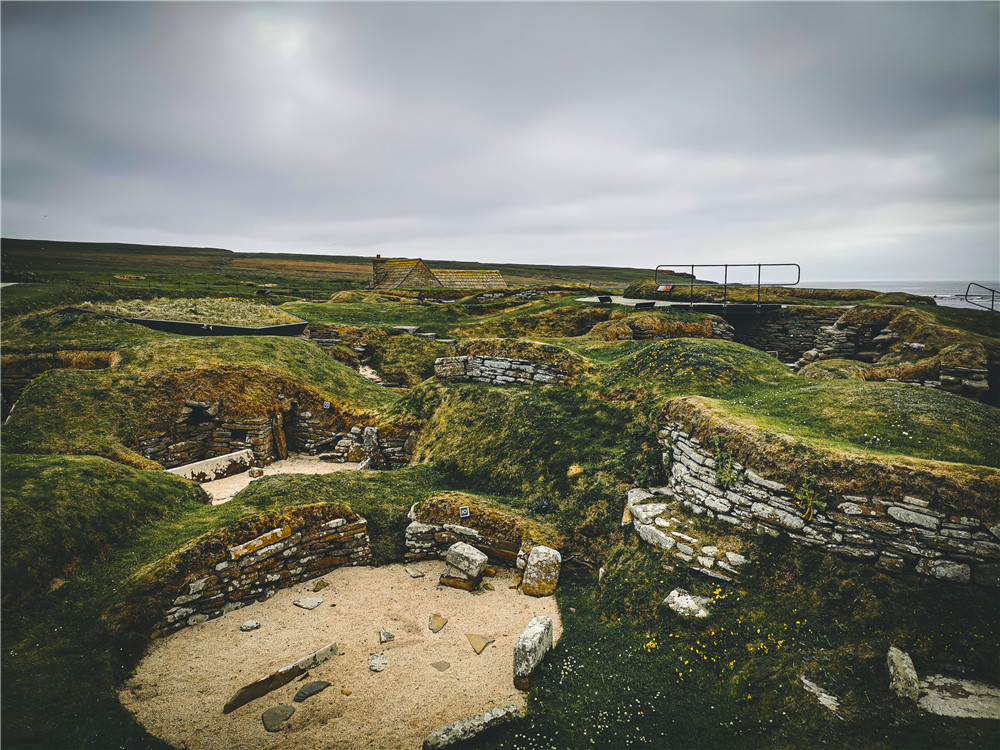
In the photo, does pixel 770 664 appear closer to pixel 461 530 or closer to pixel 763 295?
pixel 461 530

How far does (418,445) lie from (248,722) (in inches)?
386

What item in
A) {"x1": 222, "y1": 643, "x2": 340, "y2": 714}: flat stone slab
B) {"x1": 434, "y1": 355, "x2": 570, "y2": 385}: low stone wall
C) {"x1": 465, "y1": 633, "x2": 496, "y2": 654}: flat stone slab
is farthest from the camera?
{"x1": 434, "y1": 355, "x2": 570, "y2": 385}: low stone wall

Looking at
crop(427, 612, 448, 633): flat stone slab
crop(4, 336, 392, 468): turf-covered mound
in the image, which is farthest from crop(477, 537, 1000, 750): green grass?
crop(4, 336, 392, 468): turf-covered mound

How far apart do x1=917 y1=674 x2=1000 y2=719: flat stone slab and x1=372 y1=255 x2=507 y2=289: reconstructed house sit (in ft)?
155

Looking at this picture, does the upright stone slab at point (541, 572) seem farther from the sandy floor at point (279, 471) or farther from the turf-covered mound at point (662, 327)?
the turf-covered mound at point (662, 327)

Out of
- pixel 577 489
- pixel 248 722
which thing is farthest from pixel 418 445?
pixel 248 722

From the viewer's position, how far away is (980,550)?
5.55 meters

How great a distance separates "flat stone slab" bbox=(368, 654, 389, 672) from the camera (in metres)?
7.36

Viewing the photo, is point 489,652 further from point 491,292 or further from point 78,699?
point 491,292

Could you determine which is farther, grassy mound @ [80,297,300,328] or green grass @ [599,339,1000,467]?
grassy mound @ [80,297,300,328]

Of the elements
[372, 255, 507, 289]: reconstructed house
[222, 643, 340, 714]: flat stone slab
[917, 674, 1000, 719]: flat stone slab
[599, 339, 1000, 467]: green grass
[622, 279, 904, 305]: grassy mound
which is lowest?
[222, 643, 340, 714]: flat stone slab

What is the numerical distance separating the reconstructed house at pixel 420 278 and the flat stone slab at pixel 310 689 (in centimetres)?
4492

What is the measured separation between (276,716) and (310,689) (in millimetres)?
554

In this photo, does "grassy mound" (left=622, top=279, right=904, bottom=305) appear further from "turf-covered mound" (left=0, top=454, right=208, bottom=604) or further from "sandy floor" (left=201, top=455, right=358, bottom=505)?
"turf-covered mound" (left=0, top=454, right=208, bottom=604)
